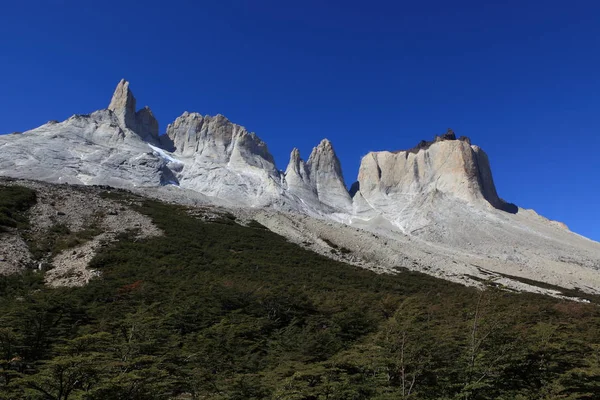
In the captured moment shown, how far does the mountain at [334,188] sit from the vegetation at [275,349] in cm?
2549

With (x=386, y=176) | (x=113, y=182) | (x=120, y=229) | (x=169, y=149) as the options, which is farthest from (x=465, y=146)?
(x=120, y=229)

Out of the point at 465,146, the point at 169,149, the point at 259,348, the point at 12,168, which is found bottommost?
the point at 259,348

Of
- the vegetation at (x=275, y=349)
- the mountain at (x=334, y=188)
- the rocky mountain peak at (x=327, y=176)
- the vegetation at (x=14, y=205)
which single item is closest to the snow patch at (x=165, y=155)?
the mountain at (x=334, y=188)

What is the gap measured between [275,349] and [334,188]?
417ft

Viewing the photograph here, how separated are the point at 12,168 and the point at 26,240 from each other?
60898 mm

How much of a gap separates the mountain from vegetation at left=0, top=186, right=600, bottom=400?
25.5 m

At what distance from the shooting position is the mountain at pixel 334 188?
183 feet

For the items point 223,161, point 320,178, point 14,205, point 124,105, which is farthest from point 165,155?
point 14,205

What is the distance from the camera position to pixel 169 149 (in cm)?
12812

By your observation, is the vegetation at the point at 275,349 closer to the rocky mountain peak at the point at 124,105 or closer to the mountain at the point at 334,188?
the mountain at the point at 334,188

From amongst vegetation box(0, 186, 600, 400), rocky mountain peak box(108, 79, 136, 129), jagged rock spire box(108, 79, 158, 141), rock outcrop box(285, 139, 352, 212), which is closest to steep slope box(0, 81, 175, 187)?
rocky mountain peak box(108, 79, 136, 129)

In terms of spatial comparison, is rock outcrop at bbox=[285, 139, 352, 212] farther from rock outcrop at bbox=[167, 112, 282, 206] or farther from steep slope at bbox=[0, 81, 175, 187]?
steep slope at bbox=[0, 81, 175, 187]

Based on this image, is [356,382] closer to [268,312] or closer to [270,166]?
[268,312]

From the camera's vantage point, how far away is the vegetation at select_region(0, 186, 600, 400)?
7473mm
